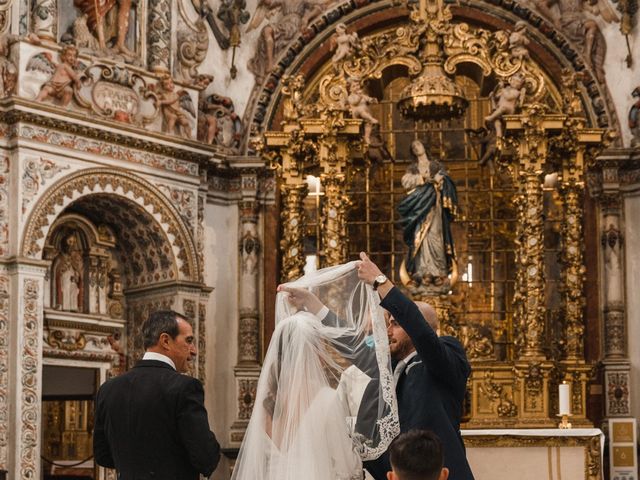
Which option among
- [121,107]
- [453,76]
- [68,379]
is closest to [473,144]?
[453,76]

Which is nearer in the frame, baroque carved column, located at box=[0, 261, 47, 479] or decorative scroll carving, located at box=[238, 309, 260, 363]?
baroque carved column, located at box=[0, 261, 47, 479]

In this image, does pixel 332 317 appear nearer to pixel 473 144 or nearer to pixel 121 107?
pixel 121 107

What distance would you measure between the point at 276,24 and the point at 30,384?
660 cm

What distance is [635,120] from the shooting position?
691 inches

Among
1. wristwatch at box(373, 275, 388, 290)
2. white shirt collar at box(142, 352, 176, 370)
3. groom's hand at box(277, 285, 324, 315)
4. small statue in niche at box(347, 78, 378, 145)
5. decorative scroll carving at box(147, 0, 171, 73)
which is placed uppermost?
decorative scroll carving at box(147, 0, 171, 73)

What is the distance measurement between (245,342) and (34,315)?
3.64 metres

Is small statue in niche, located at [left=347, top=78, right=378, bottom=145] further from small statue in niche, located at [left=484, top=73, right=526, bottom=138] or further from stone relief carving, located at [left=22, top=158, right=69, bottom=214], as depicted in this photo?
stone relief carving, located at [left=22, top=158, right=69, bottom=214]

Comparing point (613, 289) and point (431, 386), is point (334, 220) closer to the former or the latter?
point (613, 289)

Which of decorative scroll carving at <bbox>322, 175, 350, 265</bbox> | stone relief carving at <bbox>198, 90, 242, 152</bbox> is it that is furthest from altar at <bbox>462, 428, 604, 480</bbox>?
stone relief carving at <bbox>198, 90, 242, 152</bbox>

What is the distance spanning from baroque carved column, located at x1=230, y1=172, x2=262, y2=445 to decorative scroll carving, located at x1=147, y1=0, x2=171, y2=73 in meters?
1.98

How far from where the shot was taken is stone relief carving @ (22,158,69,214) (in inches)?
589

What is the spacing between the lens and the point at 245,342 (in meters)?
17.7

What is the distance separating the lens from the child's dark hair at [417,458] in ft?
15.0

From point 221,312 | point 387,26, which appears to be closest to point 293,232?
point 221,312
